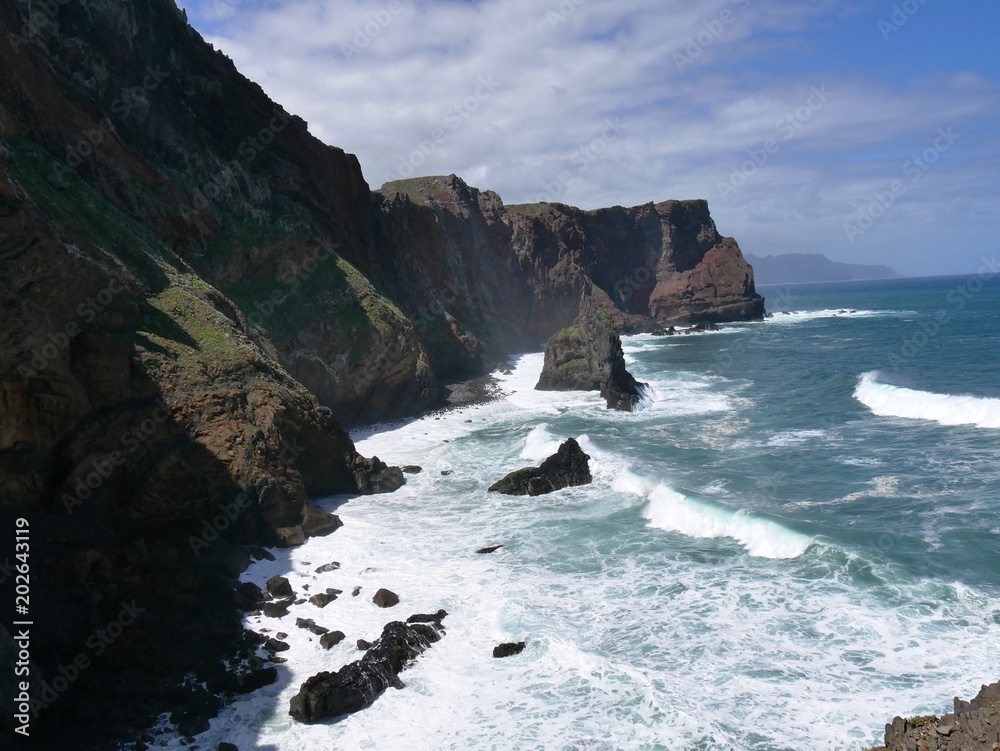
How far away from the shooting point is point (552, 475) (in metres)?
24.2

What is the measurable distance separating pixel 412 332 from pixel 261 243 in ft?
30.9

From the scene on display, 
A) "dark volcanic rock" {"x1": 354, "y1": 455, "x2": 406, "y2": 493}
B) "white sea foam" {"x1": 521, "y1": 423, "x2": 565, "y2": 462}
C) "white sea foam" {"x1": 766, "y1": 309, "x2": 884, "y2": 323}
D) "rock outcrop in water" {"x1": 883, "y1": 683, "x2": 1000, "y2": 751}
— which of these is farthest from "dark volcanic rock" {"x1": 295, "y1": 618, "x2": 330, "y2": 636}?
"white sea foam" {"x1": 766, "y1": 309, "x2": 884, "y2": 323}

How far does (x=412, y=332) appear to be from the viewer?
39.0 m

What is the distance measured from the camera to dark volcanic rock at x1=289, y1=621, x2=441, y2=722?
11.9 meters

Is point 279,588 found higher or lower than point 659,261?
lower

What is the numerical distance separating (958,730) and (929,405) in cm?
3002

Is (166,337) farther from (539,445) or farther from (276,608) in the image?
(539,445)

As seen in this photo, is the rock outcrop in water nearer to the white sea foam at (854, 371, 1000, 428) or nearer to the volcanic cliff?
the volcanic cliff

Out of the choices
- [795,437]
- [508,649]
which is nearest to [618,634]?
[508,649]

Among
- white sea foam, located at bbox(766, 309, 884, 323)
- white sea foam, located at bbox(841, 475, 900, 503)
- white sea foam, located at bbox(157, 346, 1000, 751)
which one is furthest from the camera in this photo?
white sea foam, located at bbox(766, 309, 884, 323)

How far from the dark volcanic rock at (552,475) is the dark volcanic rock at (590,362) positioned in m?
14.6

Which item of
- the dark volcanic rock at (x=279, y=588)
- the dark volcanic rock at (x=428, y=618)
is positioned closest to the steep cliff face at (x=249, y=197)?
the dark volcanic rock at (x=279, y=588)

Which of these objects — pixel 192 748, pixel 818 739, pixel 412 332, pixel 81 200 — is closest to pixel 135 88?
pixel 81 200

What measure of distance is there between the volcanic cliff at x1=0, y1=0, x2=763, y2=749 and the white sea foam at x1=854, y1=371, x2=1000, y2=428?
24.0m
